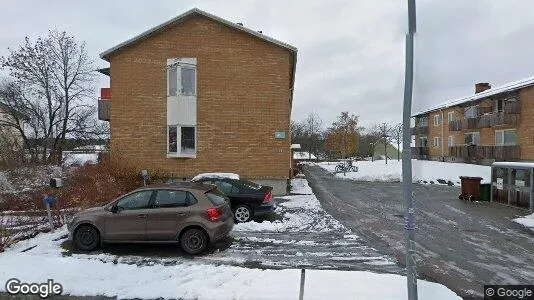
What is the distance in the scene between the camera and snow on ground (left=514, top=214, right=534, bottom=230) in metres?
11.8

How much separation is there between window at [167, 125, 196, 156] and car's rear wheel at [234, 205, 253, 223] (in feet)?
24.4

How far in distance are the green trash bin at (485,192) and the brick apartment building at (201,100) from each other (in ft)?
28.7

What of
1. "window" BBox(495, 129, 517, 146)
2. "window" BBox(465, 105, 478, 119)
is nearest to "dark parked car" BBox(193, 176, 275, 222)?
"window" BBox(495, 129, 517, 146)

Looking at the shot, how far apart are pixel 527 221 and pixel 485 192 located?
576 centimetres

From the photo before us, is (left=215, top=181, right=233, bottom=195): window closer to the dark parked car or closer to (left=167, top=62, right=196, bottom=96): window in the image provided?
the dark parked car

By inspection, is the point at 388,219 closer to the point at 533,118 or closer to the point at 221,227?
the point at 221,227

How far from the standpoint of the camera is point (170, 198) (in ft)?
29.6

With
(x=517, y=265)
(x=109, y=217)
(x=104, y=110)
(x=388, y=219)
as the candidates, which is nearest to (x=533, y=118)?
(x=388, y=219)

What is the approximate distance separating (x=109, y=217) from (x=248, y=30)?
1206 cm

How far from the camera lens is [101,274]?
22.8ft

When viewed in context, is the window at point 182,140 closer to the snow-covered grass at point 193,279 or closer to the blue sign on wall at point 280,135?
the blue sign on wall at point 280,135

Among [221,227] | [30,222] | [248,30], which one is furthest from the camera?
[248,30]

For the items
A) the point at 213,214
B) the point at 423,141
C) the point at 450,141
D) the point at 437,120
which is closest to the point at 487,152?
the point at 450,141

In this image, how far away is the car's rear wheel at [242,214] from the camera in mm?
12007
